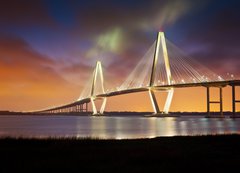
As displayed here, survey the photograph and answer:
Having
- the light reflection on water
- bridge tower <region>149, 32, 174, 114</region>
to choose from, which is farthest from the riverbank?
bridge tower <region>149, 32, 174, 114</region>

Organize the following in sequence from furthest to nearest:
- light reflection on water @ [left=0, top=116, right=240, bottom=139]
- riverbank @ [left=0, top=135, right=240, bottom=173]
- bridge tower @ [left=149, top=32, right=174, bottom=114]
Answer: bridge tower @ [left=149, top=32, right=174, bottom=114] → light reflection on water @ [left=0, top=116, right=240, bottom=139] → riverbank @ [left=0, top=135, right=240, bottom=173]

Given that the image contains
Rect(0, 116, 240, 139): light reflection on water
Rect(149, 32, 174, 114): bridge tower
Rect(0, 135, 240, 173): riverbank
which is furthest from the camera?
Rect(149, 32, 174, 114): bridge tower

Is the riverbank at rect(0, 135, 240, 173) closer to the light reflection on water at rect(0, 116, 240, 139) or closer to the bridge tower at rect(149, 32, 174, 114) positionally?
the light reflection on water at rect(0, 116, 240, 139)

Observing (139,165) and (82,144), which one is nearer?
(139,165)

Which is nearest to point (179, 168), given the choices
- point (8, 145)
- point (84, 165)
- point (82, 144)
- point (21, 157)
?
point (84, 165)

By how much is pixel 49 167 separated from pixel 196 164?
4.17m

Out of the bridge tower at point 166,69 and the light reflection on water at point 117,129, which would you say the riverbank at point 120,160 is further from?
the bridge tower at point 166,69

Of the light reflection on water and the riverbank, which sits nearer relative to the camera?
the riverbank

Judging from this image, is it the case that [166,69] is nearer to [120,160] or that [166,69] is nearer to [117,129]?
[117,129]

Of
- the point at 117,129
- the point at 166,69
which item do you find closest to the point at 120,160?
the point at 117,129

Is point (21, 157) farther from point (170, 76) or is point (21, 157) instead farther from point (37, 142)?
point (170, 76)

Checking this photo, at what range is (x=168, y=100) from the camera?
7788 centimetres

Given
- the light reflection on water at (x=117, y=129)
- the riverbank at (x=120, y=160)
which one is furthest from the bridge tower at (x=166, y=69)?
the riverbank at (x=120, y=160)

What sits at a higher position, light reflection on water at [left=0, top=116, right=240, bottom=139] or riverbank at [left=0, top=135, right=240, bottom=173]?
riverbank at [left=0, top=135, right=240, bottom=173]
